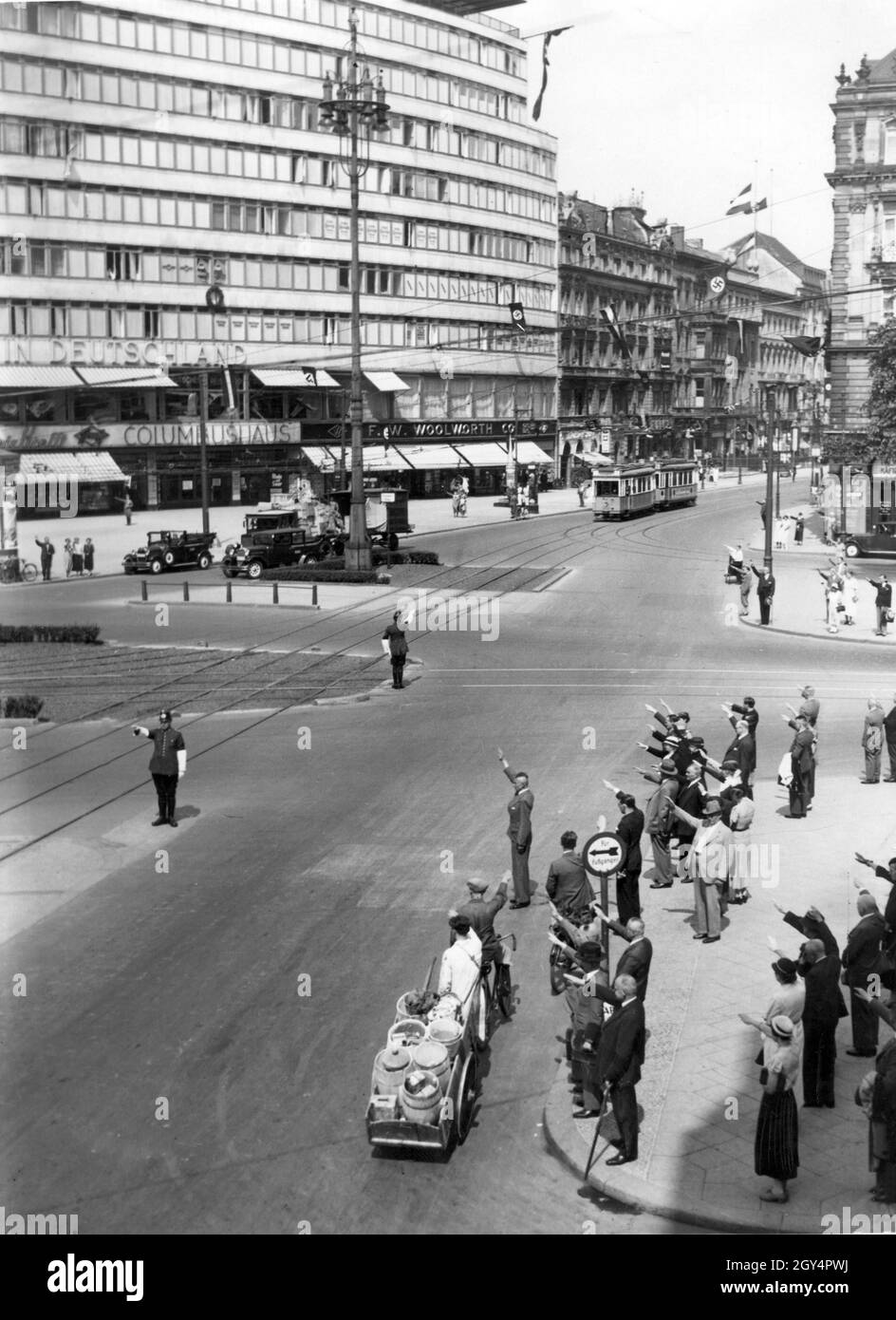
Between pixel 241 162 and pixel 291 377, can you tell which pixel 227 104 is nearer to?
pixel 241 162

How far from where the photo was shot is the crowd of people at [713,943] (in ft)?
29.5

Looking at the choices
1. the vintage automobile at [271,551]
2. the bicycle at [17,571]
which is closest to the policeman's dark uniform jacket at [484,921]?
the vintage automobile at [271,551]

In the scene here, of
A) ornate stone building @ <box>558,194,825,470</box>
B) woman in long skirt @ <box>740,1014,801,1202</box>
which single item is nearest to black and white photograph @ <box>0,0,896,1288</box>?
woman in long skirt @ <box>740,1014,801,1202</box>

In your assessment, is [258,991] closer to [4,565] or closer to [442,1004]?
[442,1004]

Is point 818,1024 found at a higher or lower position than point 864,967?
lower

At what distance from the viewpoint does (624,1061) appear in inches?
371

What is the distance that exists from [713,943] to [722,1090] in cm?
330

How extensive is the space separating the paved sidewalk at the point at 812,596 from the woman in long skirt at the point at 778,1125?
80.0 ft

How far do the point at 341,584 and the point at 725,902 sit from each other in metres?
29.8

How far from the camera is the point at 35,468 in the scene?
63.7m

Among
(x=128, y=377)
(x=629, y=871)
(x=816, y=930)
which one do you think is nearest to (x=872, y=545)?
(x=128, y=377)

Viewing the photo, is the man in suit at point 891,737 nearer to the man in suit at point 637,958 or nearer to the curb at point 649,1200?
the man in suit at point 637,958

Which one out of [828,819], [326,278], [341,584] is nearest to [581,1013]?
[828,819]

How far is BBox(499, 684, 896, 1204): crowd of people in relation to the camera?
8977mm
